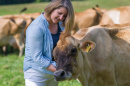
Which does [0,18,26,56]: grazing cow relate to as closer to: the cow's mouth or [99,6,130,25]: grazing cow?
[99,6,130,25]: grazing cow

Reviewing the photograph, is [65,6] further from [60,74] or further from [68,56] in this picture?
[60,74]

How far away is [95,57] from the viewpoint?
3.54 metres

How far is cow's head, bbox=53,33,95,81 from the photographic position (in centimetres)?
278

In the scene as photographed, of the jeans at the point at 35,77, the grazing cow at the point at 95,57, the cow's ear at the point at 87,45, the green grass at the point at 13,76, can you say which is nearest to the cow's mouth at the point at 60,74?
the grazing cow at the point at 95,57

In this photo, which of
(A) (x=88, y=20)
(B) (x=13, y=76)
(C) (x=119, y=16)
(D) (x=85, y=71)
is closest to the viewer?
(D) (x=85, y=71)

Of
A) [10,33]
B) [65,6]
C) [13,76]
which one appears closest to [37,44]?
[65,6]

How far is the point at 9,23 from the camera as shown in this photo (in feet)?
33.5

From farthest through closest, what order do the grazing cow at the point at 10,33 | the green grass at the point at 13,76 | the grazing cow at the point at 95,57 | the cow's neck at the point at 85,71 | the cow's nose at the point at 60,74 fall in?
the grazing cow at the point at 10,33 → the green grass at the point at 13,76 → the cow's neck at the point at 85,71 → the grazing cow at the point at 95,57 → the cow's nose at the point at 60,74

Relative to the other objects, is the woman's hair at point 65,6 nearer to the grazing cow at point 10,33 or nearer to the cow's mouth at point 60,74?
the cow's mouth at point 60,74

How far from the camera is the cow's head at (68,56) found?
2775 mm

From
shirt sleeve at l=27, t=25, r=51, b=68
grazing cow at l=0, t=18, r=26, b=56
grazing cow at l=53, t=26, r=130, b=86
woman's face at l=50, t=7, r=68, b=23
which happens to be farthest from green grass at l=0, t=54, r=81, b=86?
grazing cow at l=0, t=18, r=26, b=56

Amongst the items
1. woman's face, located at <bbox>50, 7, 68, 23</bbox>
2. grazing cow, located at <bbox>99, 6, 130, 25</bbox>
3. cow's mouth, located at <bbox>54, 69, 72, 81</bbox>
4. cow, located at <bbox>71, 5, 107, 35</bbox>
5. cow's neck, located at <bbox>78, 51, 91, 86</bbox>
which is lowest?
cow, located at <bbox>71, 5, 107, 35</bbox>

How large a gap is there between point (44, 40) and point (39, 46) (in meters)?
0.14

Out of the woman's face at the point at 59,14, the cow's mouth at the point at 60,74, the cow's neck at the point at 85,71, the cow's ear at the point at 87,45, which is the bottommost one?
the cow's neck at the point at 85,71
